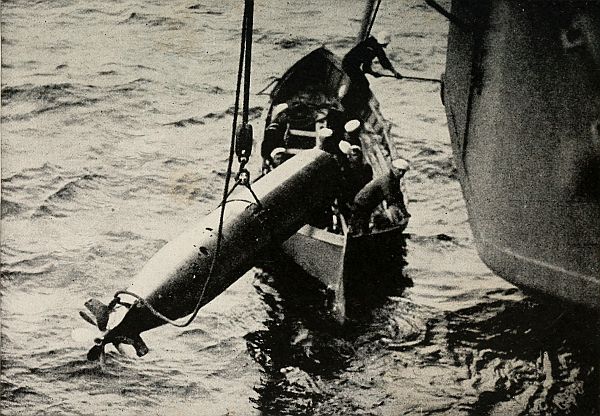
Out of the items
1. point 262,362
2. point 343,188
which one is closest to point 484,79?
point 343,188

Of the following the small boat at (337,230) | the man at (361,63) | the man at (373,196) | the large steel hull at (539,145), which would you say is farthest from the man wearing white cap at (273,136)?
the large steel hull at (539,145)

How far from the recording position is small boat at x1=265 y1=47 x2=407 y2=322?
5625mm

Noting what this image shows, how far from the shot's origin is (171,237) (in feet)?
22.9

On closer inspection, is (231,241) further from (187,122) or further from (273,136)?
(187,122)

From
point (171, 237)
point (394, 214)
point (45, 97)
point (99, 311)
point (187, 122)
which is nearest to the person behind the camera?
point (99, 311)

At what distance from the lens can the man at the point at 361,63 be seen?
7.30m

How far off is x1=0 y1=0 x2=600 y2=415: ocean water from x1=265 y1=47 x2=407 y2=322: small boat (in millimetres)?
356

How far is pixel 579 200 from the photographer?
3717 millimetres

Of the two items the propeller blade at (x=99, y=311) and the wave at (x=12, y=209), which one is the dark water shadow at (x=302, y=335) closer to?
the propeller blade at (x=99, y=311)

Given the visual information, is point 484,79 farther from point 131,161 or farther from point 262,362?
point 131,161

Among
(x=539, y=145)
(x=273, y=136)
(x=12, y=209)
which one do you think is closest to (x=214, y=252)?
(x=539, y=145)

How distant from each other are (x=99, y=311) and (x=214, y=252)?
0.93 metres

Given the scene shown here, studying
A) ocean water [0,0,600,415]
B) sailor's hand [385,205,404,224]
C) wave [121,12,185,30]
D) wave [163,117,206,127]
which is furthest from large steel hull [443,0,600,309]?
wave [163,117,206,127]

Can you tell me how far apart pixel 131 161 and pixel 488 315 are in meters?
4.76
